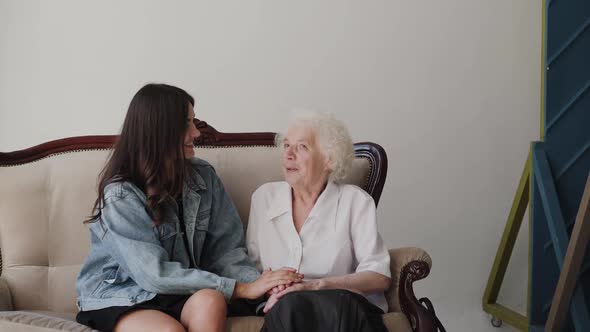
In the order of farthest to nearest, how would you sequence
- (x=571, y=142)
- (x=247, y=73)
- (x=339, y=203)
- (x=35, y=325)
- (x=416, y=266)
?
1. (x=247, y=73)
2. (x=571, y=142)
3. (x=339, y=203)
4. (x=416, y=266)
5. (x=35, y=325)

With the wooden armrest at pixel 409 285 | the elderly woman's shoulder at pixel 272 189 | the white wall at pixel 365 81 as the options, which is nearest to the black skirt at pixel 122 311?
the elderly woman's shoulder at pixel 272 189

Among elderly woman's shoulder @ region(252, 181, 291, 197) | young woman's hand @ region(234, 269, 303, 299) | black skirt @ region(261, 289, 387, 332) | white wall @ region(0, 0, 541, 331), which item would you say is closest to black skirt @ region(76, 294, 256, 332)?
young woman's hand @ region(234, 269, 303, 299)

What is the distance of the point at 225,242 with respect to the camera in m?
2.45

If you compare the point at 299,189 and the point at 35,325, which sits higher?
the point at 299,189

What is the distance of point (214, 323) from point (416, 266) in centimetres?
70

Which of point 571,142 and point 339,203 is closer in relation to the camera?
point 339,203

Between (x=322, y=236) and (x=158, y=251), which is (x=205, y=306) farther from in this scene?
(x=322, y=236)

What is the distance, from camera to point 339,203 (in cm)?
251

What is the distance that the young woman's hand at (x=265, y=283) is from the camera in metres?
2.19

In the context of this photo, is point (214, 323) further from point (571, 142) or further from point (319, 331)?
point (571, 142)

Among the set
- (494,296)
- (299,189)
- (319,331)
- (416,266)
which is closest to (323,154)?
(299,189)

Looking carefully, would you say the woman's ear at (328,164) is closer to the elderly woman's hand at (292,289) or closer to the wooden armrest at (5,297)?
the elderly woman's hand at (292,289)

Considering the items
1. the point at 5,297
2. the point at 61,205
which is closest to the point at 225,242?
the point at 61,205

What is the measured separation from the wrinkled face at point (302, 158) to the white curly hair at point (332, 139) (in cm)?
2
